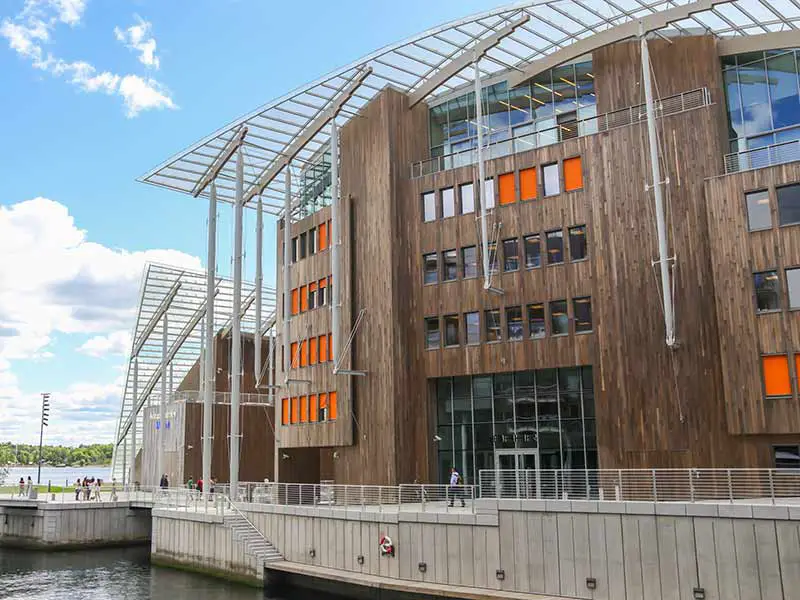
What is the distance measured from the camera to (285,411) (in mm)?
44281

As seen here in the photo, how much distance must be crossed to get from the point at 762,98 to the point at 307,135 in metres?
22.8

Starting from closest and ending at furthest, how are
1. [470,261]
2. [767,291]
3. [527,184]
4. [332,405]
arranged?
1. [767,291]
2. [527,184]
3. [470,261]
4. [332,405]

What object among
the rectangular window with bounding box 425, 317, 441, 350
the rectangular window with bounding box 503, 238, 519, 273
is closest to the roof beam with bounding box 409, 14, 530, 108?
the rectangular window with bounding box 503, 238, 519, 273

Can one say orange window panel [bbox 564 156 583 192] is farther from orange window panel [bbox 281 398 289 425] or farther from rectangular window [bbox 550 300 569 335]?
orange window panel [bbox 281 398 289 425]

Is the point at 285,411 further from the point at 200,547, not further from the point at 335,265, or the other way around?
the point at 200,547

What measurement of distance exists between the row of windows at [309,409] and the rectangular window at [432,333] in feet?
18.9

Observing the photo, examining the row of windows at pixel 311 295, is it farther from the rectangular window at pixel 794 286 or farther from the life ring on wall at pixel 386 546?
the rectangular window at pixel 794 286

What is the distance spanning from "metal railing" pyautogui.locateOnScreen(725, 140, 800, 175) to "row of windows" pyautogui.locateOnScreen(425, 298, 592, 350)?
26.0 ft

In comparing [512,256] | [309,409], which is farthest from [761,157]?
[309,409]

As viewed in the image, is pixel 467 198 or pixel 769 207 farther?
pixel 467 198

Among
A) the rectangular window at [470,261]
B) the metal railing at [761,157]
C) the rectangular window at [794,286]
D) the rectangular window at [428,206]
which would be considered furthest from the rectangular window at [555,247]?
the rectangular window at [794,286]

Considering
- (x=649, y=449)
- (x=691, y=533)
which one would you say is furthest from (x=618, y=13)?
(x=691, y=533)

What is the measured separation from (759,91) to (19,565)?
40892 millimetres

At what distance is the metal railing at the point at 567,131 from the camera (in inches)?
1307
